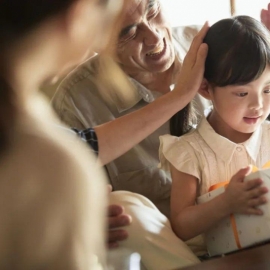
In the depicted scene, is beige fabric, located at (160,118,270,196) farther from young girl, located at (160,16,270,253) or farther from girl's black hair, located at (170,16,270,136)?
girl's black hair, located at (170,16,270,136)

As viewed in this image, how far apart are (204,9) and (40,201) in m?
1.42

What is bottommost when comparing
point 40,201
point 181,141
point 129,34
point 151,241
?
point 151,241

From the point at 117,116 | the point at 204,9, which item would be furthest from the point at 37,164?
the point at 204,9

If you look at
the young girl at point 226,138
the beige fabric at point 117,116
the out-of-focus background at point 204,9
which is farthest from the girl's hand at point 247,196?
the out-of-focus background at point 204,9

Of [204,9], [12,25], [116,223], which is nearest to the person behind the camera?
[12,25]

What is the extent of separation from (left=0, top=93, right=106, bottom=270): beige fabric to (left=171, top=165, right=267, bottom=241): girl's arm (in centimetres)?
46

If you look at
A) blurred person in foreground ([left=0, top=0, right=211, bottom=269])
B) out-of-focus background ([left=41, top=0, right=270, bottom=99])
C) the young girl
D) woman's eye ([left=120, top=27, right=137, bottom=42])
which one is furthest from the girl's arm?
out-of-focus background ([left=41, top=0, right=270, bottom=99])

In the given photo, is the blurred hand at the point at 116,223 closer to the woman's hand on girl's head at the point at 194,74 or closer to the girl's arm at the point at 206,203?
the girl's arm at the point at 206,203

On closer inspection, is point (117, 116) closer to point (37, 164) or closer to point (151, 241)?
point (151, 241)

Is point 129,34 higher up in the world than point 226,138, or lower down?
higher up

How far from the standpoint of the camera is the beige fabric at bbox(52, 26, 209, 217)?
1046 millimetres

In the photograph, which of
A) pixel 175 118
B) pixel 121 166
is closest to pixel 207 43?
pixel 175 118

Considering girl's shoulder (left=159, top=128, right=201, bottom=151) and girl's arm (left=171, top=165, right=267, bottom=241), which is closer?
girl's arm (left=171, top=165, right=267, bottom=241)

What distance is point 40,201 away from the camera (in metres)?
0.36
